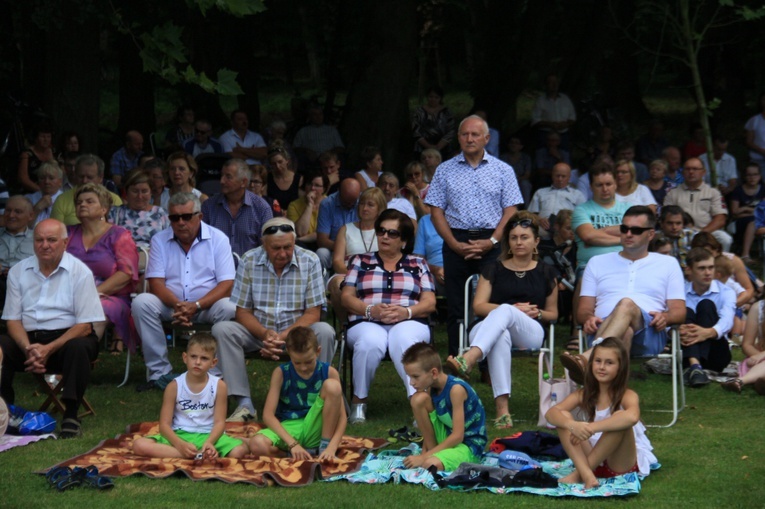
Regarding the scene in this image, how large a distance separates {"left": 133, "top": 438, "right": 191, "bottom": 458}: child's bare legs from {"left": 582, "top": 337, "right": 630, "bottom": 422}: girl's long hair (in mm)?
2262

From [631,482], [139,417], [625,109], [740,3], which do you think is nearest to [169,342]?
[139,417]

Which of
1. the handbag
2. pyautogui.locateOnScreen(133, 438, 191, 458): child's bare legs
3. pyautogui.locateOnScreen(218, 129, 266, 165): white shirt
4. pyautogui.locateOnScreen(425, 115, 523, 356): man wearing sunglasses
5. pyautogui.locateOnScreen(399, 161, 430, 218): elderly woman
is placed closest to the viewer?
pyautogui.locateOnScreen(133, 438, 191, 458): child's bare legs

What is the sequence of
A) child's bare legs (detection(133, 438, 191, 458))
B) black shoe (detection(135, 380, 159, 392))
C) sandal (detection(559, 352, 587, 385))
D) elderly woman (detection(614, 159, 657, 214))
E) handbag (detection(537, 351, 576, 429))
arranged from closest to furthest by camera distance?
child's bare legs (detection(133, 438, 191, 458)), sandal (detection(559, 352, 587, 385)), handbag (detection(537, 351, 576, 429)), black shoe (detection(135, 380, 159, 392)), elderly woman (detection(614, 159, 657, 214))

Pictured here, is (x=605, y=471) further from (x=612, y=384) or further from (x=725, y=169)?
(x=725, y=169)

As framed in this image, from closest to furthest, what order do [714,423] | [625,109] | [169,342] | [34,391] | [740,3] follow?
[714,423] → [34,391] → [169,342] → [740,3] → [625,109]

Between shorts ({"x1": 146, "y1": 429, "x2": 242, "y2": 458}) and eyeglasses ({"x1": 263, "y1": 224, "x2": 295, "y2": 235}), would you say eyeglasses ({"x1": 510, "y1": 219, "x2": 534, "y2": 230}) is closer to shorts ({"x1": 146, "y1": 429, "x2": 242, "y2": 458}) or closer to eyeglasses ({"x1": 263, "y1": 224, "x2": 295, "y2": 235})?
eyeglasses ({"x1": 263, "y1": 224, "x2": 295, "y2": 235})

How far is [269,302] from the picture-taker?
27.9 feet

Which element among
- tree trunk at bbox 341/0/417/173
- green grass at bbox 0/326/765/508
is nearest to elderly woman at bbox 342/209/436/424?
green grass at bbox 0/326/765/508

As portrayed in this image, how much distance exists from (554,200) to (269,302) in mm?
5322

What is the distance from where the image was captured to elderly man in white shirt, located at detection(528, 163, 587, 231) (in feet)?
42.8

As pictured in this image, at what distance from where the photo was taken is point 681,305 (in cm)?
834

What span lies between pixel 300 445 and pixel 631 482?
1895 mm

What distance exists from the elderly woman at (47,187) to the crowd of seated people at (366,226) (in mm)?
23

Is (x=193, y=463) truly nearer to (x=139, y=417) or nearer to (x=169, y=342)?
(x=139, y=417)
